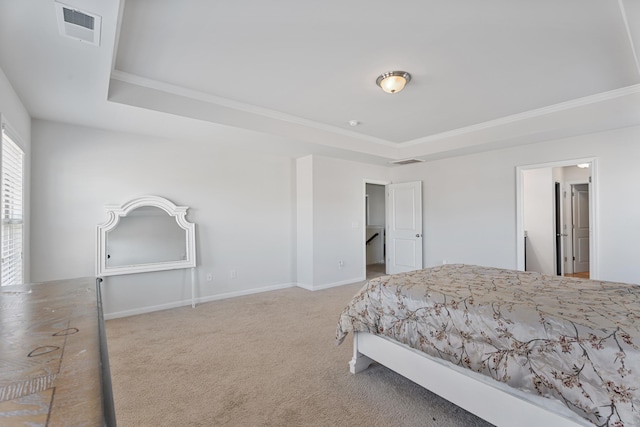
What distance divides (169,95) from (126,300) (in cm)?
256

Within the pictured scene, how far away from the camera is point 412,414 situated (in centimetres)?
188

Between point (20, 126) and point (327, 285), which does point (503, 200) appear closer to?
point (327, 285)

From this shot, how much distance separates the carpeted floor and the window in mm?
1059

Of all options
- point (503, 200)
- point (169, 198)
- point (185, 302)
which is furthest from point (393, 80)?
point (185, 302)

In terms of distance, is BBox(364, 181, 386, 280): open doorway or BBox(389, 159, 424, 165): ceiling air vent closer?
BBox(389, 159, 424, 165): ceiling air vent

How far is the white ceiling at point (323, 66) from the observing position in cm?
198

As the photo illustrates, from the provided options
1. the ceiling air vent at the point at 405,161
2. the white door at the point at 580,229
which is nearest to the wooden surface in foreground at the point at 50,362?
the ceiling air vent at the point at 405,161

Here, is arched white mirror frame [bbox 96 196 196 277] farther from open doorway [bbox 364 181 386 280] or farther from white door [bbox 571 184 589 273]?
white door [bbox 571 184 589 273]

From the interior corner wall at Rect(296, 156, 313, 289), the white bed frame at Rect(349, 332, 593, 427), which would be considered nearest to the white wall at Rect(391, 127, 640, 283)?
the interior corner wall at Rect(296, 156, 313, 289)

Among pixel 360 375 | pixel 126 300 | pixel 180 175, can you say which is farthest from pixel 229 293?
pixel 360 375

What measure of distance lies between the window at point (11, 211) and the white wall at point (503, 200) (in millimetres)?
5523

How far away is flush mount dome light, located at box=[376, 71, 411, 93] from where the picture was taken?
2775 millimetres

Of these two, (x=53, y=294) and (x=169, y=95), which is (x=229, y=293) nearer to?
(x=169, y=95)

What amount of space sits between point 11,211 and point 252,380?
2486 mm
